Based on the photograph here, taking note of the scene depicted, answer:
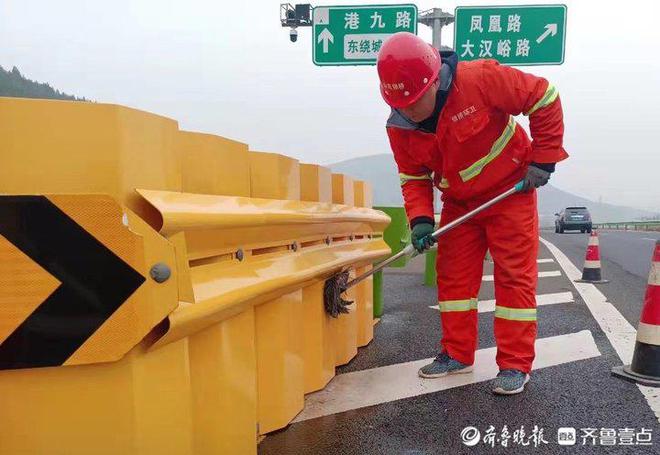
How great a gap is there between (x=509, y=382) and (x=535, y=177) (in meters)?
1.05

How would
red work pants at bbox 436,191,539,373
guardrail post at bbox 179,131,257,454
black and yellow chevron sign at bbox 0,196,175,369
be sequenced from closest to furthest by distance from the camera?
black and yellow chevron sign at bbox 0,196,175,369
guardrail post at bbox 179,131,257,454
red work pants at bbox 436,191,539,373

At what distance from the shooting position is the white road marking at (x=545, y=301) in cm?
492

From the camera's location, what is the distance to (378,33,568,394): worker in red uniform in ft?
8.55

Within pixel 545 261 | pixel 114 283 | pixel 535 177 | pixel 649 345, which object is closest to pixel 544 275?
pixel 545 261

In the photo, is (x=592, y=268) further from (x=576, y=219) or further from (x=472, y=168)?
(x=576, y=219)

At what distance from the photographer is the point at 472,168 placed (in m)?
2.81

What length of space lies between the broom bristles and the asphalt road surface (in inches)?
15.3

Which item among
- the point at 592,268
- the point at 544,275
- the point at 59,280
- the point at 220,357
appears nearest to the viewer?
the point at 59,280

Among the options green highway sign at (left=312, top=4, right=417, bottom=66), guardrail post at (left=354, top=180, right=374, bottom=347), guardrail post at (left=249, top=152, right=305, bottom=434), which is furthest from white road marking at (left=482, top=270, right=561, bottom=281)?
green highway sign at (left=312, top=4, right=417, bottom=66)

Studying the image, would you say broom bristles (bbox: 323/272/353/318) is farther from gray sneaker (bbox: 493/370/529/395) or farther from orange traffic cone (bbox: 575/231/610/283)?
orange traffic cone (bbox: 575/231/610/283)

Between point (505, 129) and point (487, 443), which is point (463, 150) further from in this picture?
point (487, 443)

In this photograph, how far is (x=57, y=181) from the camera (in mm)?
1266

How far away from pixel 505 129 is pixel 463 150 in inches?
10.5

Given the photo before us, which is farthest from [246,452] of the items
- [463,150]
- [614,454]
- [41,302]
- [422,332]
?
[422,332]
